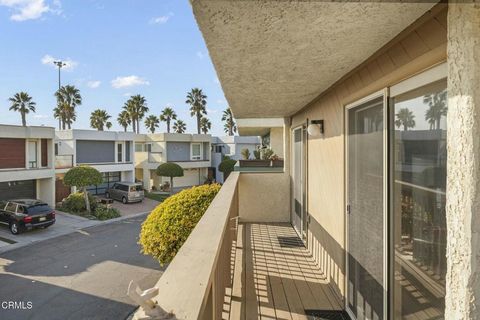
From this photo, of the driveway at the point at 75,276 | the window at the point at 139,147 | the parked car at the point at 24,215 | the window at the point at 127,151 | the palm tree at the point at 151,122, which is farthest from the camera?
the palm tree at the point at 151,122

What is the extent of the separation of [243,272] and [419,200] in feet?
9.86

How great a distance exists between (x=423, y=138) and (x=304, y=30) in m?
1.02

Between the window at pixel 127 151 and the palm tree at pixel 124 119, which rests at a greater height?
the palm tree at pixel 124 119

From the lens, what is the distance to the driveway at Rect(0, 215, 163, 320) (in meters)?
6.84

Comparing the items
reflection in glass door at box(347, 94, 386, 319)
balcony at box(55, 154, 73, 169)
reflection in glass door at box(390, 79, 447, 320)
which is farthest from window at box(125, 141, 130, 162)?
reflection in glass door at box(390, 79, 447, 320)

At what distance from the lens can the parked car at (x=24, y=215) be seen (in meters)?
12.1

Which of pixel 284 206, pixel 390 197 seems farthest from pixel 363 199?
pixel 284 206

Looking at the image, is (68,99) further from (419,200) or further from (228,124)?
(419,200)

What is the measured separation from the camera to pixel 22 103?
87.6 feet

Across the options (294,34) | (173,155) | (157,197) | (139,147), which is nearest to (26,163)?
(157,197)

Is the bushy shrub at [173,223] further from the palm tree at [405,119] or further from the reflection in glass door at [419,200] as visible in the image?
the palm tree at [405,119]

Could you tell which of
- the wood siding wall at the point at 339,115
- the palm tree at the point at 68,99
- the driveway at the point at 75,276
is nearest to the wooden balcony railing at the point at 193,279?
the wood siding wall at the point at 339,115

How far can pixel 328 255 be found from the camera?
13.3 feet

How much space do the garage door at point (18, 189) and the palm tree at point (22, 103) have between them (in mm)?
14142
